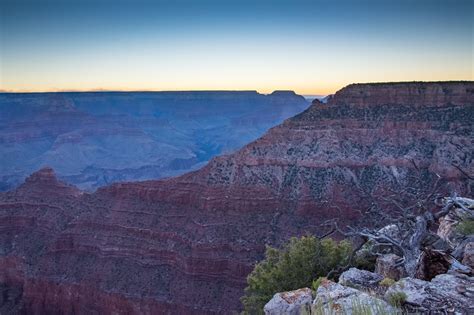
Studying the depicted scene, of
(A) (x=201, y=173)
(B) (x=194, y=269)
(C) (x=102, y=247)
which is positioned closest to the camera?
(B) (x=194, y=269)

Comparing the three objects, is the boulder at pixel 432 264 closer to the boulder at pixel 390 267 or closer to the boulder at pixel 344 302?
the boulder at pixel 390 267

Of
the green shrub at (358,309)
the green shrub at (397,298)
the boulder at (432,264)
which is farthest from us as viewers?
the boulder at (432,264)

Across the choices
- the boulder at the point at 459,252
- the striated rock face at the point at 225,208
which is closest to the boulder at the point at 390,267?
the boulder at the point at 459,252

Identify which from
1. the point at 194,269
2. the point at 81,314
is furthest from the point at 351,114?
the point at 81,314

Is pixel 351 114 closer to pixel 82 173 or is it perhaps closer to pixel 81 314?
pixel 81 314

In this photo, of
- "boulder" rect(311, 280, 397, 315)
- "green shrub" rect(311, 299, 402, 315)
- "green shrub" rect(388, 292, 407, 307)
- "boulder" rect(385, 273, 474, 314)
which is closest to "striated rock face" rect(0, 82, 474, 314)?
"boulder" rect(311, 280, 397, 315)

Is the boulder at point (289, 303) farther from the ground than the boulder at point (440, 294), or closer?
closer

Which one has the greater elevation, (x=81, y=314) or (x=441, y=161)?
(x=441, y=161)
